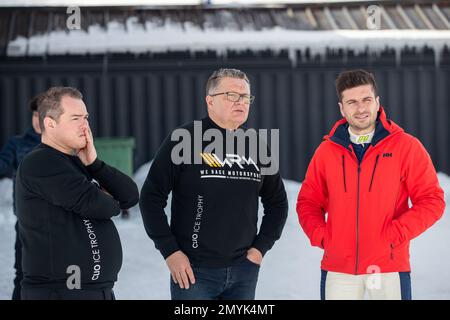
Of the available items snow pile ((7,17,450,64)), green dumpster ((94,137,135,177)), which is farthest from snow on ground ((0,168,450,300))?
snow pile ((7,17,450,64))

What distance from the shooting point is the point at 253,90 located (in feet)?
37.1

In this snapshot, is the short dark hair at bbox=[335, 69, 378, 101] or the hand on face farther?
the short dark hair at bbox=[335, 69, 378, 101]

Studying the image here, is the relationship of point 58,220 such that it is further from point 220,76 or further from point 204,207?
point 220,76

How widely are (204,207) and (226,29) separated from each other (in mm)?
8182

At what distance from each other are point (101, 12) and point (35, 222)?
9512 millimetres

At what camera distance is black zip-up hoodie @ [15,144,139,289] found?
333 cm

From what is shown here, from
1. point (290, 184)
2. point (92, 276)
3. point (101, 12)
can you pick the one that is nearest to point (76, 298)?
point (92, 276)

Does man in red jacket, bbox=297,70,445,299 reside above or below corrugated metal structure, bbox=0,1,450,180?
below

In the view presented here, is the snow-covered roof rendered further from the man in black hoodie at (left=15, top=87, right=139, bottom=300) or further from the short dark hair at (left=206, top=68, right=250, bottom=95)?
the man in black hoodie at (left=15, top=87, right=139, bottom=300)

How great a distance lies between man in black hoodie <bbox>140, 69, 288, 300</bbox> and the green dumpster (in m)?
6.18

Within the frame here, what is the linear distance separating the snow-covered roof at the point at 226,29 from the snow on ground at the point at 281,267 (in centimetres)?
310

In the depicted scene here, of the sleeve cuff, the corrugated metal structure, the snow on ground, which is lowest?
the snow on ground

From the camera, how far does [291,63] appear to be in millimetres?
11219

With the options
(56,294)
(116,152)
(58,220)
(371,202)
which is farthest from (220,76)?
(116,152)
